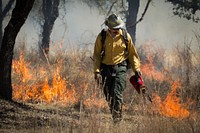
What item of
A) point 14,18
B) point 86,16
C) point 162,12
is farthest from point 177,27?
point 14,18

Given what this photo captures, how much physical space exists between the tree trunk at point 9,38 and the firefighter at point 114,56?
6.78ft

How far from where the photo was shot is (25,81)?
35.7ft

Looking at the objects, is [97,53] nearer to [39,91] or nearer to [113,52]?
[113,52]

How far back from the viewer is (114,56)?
22.7 ft

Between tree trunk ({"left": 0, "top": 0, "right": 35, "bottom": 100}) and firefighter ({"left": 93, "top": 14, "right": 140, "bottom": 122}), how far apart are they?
207 centimetres

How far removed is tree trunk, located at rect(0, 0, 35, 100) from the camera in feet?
27.3

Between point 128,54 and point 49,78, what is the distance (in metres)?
5.28

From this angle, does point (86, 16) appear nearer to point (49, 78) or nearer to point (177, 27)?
point (177, 27)

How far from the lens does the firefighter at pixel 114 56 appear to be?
22.5 feet

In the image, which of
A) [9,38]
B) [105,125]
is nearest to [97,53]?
[105,125]

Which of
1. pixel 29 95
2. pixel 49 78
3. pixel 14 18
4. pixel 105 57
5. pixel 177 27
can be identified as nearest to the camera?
pixel 105 57

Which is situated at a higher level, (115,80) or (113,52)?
(113,52)

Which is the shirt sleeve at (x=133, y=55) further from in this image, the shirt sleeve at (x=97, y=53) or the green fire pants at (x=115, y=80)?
the shirt sleeve at (x=97, y=53)

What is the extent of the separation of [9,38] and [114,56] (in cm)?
250
